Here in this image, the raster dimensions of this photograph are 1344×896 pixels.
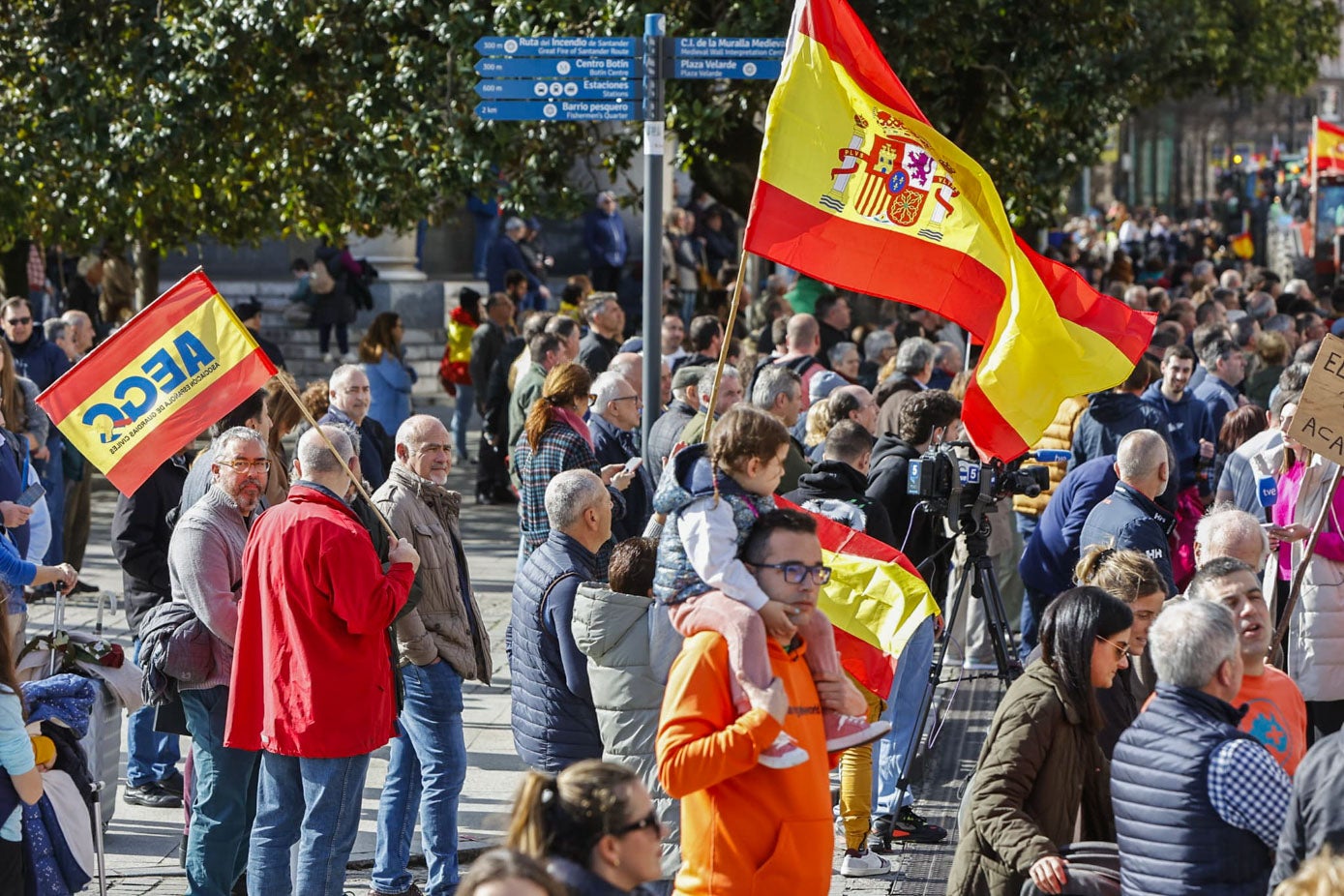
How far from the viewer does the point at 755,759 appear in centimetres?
449

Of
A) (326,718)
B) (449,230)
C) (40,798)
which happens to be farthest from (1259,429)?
(449,230)

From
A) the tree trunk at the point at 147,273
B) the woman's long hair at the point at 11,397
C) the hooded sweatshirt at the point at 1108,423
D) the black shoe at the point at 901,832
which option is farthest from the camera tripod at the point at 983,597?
the tree trunk at the point at 147,273

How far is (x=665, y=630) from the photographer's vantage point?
19.0 feet

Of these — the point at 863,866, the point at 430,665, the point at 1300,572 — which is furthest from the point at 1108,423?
the point at 430,665

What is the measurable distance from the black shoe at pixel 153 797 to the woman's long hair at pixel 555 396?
2248mm

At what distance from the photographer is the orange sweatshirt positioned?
4.48 m

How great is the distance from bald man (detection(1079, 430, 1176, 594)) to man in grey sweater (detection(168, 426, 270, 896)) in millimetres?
3445

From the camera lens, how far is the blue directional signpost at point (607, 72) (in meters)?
8.55

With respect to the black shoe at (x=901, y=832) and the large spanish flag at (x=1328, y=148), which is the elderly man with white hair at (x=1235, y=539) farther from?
the large spanish flag at (x=1328, y=148)

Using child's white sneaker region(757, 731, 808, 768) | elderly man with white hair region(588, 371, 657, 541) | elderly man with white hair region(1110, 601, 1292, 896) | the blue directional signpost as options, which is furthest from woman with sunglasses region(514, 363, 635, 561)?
elderly man with white hair region(1110, 601, 1292, 896)

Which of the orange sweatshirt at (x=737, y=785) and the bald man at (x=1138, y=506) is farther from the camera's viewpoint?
the bald man at (x=1138, y=506)

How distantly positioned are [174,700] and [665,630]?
2040 millimetres

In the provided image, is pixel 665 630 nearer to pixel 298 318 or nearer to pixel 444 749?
pixel 444 749

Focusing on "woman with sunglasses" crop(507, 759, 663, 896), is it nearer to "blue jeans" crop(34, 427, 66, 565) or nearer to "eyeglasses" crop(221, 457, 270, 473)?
"eyeglasses" crop(221, 457, 270, 473)
